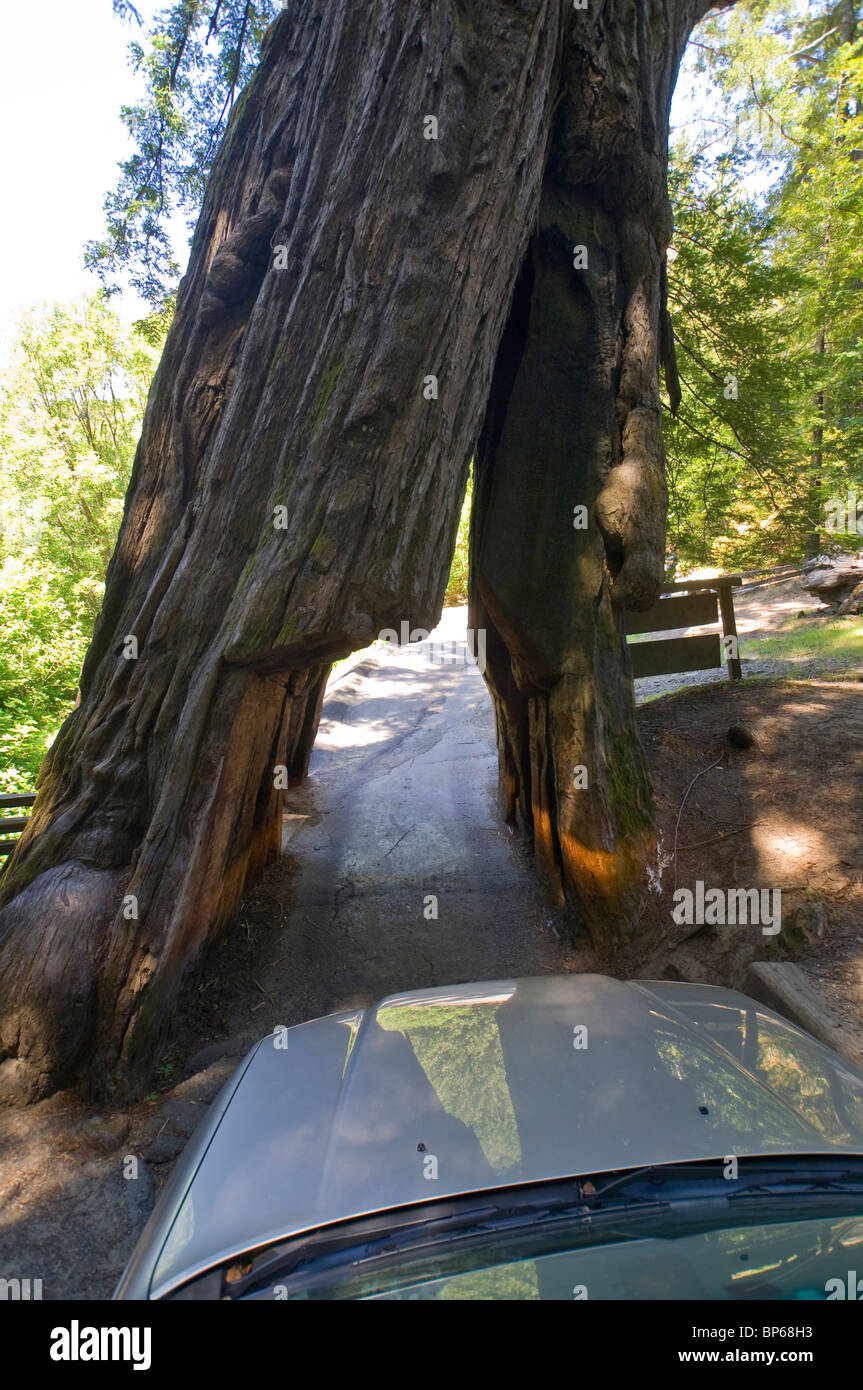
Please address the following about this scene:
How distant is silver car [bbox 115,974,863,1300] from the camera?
1.55 meters

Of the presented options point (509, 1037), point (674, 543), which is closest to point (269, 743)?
point (509, 1037)

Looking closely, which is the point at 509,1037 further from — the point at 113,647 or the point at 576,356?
the point at 576,356

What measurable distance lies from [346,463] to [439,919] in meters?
3.49

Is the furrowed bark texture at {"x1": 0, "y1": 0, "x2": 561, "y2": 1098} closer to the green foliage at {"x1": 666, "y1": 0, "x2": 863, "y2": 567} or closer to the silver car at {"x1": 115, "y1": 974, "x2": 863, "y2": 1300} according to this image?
the silver car at {"x1": 115, "y1": 974, "x2": 863, "y2": 1300}

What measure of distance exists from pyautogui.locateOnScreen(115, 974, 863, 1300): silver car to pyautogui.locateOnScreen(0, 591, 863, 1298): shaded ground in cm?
159

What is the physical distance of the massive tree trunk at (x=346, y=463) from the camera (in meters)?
4.48

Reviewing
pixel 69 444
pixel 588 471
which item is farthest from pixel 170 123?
pixel 69 444

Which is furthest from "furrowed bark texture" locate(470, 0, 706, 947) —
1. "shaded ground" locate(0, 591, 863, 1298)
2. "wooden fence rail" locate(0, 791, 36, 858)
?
"wooden fence rail" locate(0, 791, 36, 858)

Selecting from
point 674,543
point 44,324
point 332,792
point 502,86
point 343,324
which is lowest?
point 332,792

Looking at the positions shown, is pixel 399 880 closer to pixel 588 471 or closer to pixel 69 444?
pixel 588 471

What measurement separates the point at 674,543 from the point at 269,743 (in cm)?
707

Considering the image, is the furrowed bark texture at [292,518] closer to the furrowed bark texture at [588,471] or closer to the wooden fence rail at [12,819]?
the wooden fence rail at [12,819]

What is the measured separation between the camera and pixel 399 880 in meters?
6.72

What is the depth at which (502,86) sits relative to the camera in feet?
16.4
